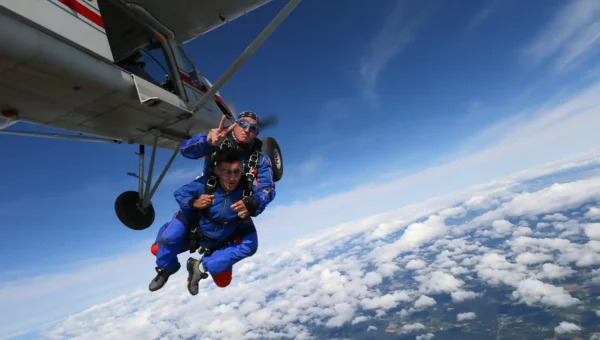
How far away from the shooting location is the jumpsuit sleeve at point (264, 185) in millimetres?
3376

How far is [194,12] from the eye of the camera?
21.6 feet

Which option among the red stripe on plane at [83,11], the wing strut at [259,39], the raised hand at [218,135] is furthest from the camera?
the wing strut at [259,39]

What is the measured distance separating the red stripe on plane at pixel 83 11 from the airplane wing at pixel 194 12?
1.83 m

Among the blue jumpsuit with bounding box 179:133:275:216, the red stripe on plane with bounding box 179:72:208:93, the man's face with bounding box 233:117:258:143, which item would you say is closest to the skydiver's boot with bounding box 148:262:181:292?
the blue jumpsuit with bounding box 179:133:275:216

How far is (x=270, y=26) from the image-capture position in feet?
15.1

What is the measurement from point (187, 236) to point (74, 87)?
2722 millimetres

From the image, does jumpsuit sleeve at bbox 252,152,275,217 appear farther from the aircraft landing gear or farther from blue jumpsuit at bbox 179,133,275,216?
the aircraft landing gear

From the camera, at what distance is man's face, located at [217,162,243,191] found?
340cm

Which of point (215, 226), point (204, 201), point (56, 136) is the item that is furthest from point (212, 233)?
point (56, 136)

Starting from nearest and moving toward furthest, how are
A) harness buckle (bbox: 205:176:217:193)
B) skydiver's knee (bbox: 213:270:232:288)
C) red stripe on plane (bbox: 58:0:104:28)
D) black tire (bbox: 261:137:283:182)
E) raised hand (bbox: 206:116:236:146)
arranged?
raised hand (bbox: 206:116:236:146) < harness buckle (bbox: 205:176:217:193) < skydiver's knee (bbox: 213:270:232:288) < red stripe on plane (bbox: 58:0:104:28) < black tire (bbox: 261:137:283:182)

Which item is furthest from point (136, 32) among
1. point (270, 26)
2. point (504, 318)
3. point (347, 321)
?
point (347, 321)

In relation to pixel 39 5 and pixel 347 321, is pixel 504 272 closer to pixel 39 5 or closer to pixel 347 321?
pixel 347 321

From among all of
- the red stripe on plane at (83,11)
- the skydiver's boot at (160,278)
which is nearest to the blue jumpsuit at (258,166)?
the skydiver's boot at (160,278)

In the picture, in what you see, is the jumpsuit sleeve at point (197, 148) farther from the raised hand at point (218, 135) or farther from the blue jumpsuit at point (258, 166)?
the raised hand at point (218, 135)
